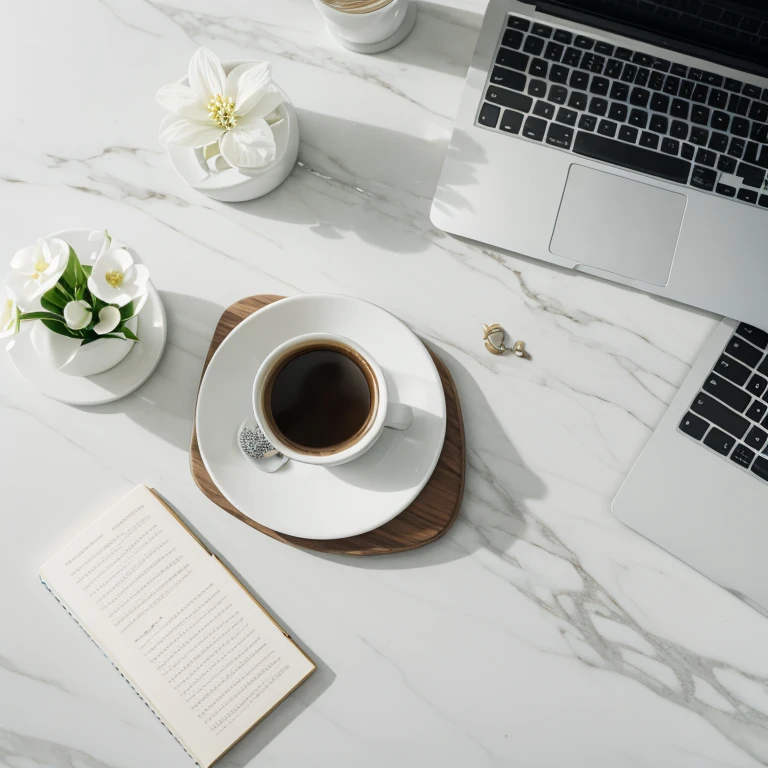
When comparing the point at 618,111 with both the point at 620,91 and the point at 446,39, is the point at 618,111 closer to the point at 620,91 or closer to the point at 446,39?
the point at 620,91

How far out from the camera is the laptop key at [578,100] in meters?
0.76

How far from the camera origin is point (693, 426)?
0.75 m

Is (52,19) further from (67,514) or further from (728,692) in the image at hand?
(728,692)

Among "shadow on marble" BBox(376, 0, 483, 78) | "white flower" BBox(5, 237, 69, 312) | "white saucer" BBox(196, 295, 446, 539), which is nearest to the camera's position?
"white flower" BBox(5, 237, 69, 312)

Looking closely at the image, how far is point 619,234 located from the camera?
760 mm

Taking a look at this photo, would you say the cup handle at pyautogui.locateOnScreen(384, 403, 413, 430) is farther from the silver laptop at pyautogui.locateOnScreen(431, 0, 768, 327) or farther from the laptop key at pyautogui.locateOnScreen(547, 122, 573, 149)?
the laptop key at pyautogui.locateOnScreen(547, 122, 573, 149)

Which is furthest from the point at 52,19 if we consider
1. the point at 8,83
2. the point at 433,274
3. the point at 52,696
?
the point at 52,696

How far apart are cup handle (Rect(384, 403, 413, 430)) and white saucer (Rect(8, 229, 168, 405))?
12.2 inches

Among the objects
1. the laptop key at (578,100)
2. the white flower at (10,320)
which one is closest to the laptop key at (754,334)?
the laptop key at (578,100)

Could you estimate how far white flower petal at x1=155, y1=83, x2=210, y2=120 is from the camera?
69cm

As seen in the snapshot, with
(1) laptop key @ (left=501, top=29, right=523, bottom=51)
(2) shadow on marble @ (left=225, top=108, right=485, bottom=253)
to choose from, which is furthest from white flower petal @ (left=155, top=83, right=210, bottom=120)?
(1) laptop key @ (left=501, top=29, right=523, bottom=51)

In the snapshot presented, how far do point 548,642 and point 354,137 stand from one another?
669mm

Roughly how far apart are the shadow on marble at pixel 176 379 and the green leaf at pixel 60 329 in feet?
0.46

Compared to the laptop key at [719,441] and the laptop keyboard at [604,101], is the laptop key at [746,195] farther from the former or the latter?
the laptop key at [719,441]
